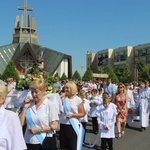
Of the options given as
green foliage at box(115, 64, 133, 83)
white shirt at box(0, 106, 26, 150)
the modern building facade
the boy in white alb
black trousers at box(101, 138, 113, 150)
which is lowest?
black trousers at box(101, 138, 113, 150)

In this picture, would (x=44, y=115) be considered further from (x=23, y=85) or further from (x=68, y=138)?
(x=23, y=85)

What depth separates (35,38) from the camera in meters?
95.6

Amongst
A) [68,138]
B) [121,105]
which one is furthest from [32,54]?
[68,138]

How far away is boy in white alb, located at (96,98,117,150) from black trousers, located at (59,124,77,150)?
7.75 feet

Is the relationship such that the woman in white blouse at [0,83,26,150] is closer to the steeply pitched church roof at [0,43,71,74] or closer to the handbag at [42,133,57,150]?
the handbag at [42,133,57,150]

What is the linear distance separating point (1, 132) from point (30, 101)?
62.7 inches

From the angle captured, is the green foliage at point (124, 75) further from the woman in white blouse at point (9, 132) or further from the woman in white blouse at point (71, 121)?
the woman in white blouse at point (9, 132)

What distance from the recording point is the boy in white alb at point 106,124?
314 inches

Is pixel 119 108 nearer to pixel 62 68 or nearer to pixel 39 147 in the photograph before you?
pixel 39 147

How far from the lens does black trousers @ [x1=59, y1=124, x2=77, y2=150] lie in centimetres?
569

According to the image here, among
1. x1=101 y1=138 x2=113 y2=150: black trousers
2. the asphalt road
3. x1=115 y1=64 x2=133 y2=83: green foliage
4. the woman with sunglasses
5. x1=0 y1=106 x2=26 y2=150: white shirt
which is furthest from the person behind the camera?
x1=115 y1=64 x2=133 y2=83: green foliage

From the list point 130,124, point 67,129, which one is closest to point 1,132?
point 67,129

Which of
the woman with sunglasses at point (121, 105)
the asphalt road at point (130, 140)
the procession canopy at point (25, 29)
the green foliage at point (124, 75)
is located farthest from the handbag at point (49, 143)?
the procession canopy at point (25, 29)

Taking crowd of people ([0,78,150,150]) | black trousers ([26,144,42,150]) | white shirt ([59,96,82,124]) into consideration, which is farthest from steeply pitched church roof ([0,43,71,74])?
black trousers ([26,144,42,150])
